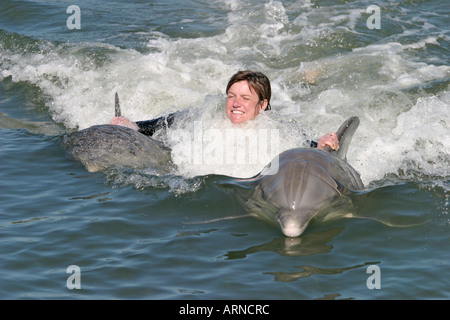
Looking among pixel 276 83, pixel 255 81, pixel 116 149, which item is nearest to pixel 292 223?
pixel 255 81

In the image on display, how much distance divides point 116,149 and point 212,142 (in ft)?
3.86

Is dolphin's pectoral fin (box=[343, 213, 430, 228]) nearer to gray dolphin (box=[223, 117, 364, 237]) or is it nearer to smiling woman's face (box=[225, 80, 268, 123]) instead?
gray dolphin (box=[223, 117, 364, 237])

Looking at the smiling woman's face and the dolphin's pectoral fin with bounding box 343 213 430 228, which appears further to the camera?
the smiling woman's face

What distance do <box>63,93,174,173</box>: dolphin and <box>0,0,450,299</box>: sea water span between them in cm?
20

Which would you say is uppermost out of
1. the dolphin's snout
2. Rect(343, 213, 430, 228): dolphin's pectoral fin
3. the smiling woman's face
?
the smiling woman's face

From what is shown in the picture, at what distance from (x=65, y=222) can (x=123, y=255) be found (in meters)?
1.04

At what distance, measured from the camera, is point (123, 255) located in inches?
232

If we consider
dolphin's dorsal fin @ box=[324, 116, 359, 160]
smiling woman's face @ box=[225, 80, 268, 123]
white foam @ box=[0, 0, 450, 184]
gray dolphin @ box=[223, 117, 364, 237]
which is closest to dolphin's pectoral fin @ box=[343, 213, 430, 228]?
gray dolphin @ box=[223, 117, 364, 237]

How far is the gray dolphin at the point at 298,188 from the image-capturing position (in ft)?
19.8

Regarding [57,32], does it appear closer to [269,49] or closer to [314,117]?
[269,49]

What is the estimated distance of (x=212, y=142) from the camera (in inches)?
333

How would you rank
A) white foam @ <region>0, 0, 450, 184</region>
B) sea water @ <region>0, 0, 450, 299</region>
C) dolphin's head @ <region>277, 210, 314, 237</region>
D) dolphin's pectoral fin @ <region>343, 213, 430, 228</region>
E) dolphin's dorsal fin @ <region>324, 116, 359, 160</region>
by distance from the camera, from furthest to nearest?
white foam @ <region>0, 0, 450, 184</region>
dolphin's dorsal fin @ <region>324, 116, 359, 160</region>
dolphin's pectoral fin @ <region>343, 213, 430, 228</region>
dolphin's head @ <region>277, 210, 314, 237</region>
sea water @ <region>0, 0, 450, 299</region>

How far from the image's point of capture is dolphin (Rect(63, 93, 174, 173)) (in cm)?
812

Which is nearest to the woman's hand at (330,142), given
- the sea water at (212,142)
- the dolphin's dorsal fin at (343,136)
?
the dolphin's dorsal fin at (343,136)
